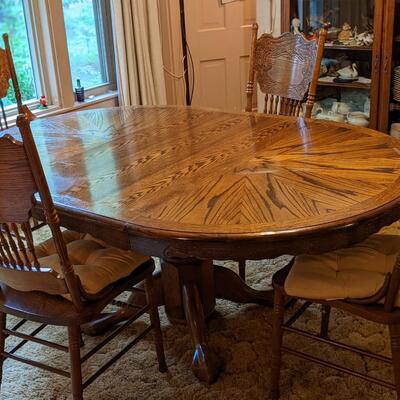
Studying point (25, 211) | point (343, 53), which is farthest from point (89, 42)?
point (25, 211)

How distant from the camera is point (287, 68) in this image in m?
2.52

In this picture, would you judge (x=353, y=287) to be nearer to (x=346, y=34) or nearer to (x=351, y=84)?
(x=351, y=84)

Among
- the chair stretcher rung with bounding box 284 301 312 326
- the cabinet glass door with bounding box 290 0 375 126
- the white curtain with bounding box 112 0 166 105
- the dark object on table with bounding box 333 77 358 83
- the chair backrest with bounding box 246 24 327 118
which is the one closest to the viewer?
the chair stretcher rung with bounding box 284 301 312 326

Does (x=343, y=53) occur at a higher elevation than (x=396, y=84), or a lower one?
higher

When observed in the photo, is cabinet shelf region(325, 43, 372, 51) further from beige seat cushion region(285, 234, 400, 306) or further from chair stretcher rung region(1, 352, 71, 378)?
chair stretcher rung region(1, 352, 71, 378)

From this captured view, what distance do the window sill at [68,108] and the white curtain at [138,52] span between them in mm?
145

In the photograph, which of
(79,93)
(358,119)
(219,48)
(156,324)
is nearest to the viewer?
(156,324)

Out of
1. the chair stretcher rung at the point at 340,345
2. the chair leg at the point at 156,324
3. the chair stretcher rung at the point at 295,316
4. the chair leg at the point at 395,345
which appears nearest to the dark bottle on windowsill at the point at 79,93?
the chair leg at the point at 156,324

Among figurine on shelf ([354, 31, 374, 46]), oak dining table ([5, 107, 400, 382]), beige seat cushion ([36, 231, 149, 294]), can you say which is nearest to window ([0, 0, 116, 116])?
oak dining table ([5, 107, 400, 382])

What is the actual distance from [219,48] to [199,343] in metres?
3.14

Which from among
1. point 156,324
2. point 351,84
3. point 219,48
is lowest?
point 156,324

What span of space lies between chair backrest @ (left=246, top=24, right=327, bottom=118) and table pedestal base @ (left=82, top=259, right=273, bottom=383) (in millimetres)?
797

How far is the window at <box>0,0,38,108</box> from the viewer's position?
333 cm

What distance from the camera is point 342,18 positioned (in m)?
3.54
